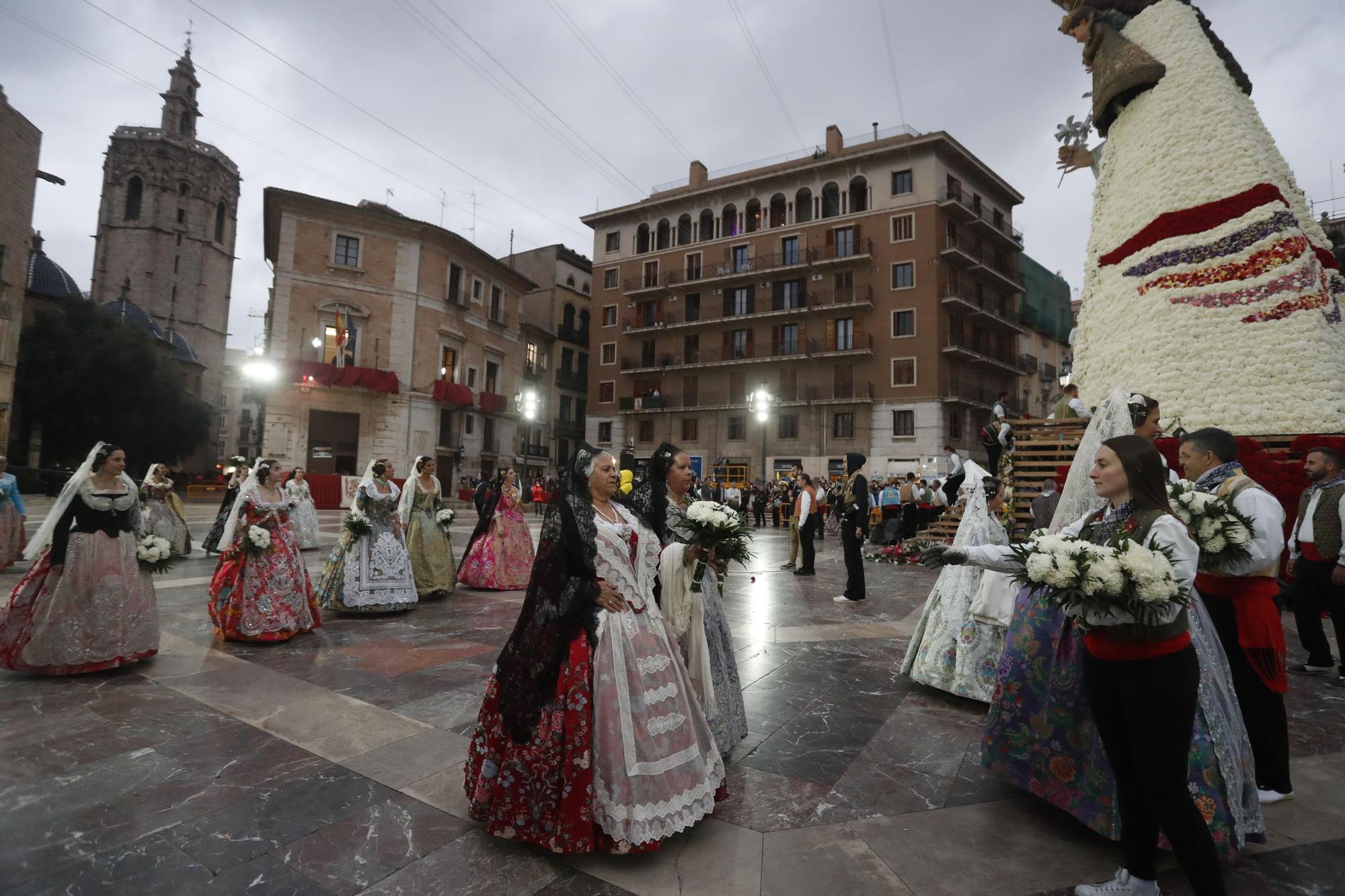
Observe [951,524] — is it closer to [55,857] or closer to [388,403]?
[55,857]

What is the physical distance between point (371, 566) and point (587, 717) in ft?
18.4

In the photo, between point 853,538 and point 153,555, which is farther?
point 853,538

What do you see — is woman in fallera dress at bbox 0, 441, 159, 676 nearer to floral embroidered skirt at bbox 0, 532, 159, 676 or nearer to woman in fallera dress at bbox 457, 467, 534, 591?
floral embroidered skirt at bbox 0, 532, 159, 676

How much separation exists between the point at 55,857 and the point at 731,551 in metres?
3.03

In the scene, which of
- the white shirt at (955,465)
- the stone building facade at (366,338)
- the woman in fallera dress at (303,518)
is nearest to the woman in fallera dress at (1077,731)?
the white shirt at (955,465)

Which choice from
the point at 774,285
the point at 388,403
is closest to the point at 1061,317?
the point at 774,285

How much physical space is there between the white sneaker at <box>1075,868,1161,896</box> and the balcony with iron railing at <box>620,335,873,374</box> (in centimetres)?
3104

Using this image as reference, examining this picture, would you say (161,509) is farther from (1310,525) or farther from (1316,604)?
(1316,604)

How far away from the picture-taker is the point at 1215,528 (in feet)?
9.71

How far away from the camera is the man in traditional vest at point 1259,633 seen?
3.03 m

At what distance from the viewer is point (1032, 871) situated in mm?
2510

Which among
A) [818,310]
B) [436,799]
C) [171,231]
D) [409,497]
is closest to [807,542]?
[409,497]

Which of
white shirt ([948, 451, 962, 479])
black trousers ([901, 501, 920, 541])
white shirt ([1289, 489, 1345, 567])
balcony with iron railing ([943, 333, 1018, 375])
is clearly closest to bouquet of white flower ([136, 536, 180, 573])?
white shirt ([1289, 489, 1345, 567])

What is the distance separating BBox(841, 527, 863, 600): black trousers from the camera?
8.14m
